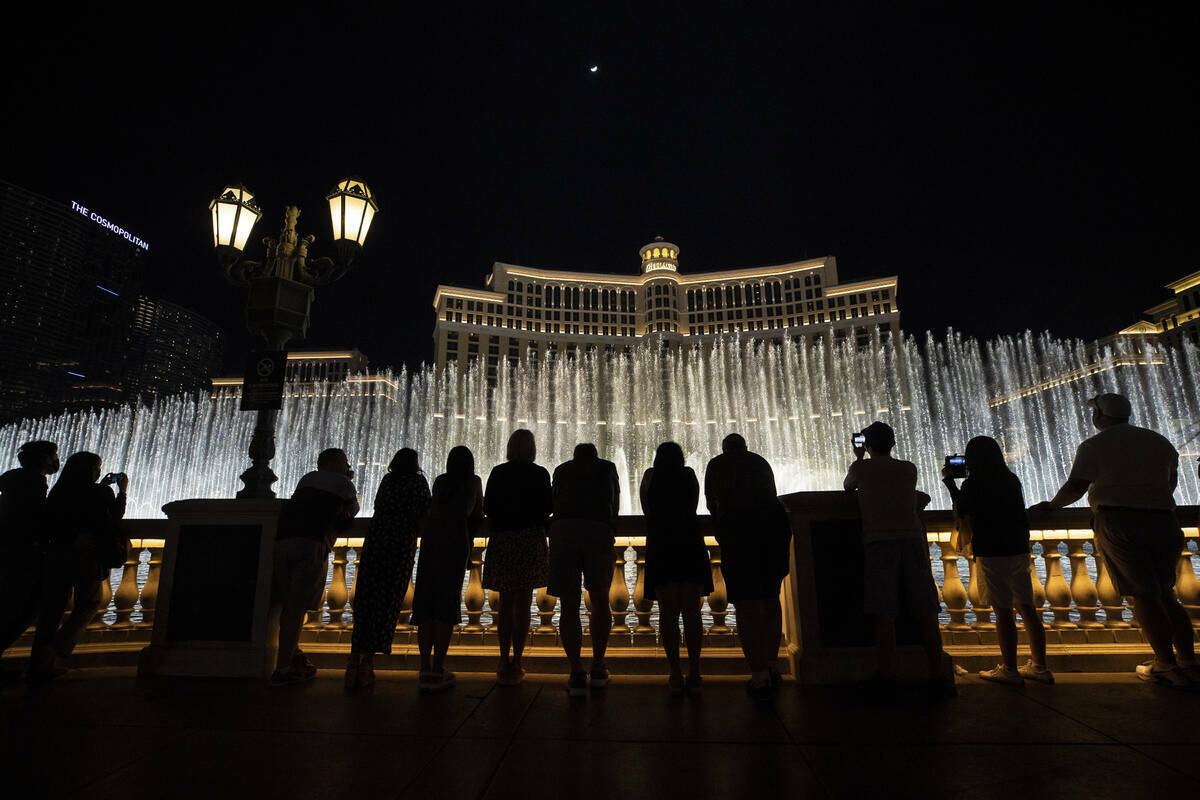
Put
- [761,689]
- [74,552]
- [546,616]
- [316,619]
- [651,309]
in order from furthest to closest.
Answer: [651,309] → [316,619] → [546,616] → [74,552] → [761,689]

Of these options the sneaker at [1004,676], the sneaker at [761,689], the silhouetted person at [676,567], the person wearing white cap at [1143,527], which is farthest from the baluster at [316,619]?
the person wearing white cap at [1143,527]

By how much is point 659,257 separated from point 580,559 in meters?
83.7

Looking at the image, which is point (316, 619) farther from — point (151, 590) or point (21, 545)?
point (21, 545)

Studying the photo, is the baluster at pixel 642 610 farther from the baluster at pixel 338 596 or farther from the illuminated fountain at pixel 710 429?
the illuminated fountain at pixel 710 429

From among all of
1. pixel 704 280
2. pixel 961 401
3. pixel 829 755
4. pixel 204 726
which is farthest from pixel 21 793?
pixel 704 280

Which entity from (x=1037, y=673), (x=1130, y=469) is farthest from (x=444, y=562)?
(x=1130, y=469)

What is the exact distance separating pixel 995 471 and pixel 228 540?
20.3ft

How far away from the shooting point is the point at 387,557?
4.60m

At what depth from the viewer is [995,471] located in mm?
4535

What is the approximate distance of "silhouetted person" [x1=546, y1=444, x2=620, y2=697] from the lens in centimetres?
436

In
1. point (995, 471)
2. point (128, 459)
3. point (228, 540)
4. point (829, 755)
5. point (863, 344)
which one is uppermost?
point (863, 344)

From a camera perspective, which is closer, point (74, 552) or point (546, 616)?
point (74, 552)

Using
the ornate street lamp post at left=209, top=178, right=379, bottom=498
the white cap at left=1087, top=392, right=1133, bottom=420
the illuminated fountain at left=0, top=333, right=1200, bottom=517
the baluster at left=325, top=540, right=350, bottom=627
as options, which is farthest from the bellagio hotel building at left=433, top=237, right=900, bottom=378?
the white cap at left=1087, top=392, right=1133, bottom=420

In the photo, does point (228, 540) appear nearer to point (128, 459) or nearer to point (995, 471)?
point (995, 471)
